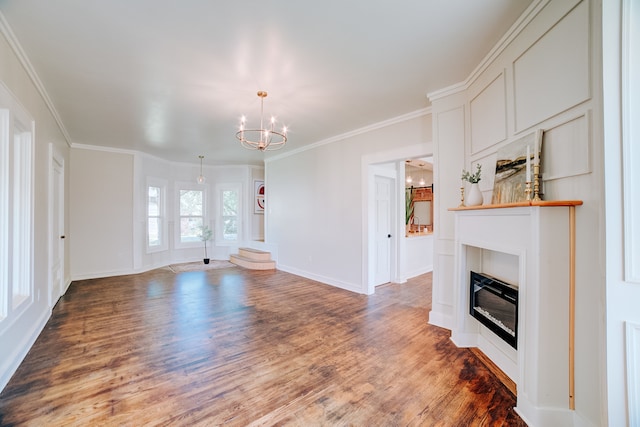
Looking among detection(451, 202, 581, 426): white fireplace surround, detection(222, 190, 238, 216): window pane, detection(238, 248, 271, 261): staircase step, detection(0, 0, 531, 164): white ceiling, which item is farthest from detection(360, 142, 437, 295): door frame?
detection(222, 190, 238, 216): window pane

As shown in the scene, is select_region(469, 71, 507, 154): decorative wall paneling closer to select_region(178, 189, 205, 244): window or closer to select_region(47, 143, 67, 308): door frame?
select_region(47, 143, 67, 308): door frame

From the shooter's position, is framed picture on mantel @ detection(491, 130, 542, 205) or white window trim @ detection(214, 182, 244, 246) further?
white window trim @ detection(214, 182, 244, 246)

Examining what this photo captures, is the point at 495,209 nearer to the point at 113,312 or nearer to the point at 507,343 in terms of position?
the point at 507,343

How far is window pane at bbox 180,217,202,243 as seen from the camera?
24.5ft

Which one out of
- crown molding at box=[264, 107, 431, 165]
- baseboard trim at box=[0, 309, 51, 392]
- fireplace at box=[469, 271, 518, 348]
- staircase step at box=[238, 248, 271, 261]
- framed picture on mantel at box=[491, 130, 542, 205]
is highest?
crown molding at box=[264, 107, 431, 165]

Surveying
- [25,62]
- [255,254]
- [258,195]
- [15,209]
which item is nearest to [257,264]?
[255,254]

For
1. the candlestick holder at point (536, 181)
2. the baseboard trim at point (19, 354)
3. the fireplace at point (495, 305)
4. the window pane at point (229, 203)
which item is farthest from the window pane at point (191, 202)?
the candlestick holder at point (536, 181)

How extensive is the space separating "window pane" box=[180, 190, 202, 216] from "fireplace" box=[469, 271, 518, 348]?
23.4 feet

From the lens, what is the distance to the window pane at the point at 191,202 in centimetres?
747

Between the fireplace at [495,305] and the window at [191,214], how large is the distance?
7.07m

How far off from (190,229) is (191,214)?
1.38ft

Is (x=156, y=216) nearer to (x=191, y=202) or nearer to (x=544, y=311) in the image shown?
(x=191, y=202)

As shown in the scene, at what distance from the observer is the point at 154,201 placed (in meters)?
6.75

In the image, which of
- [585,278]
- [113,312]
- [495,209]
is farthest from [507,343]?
[113,312]
